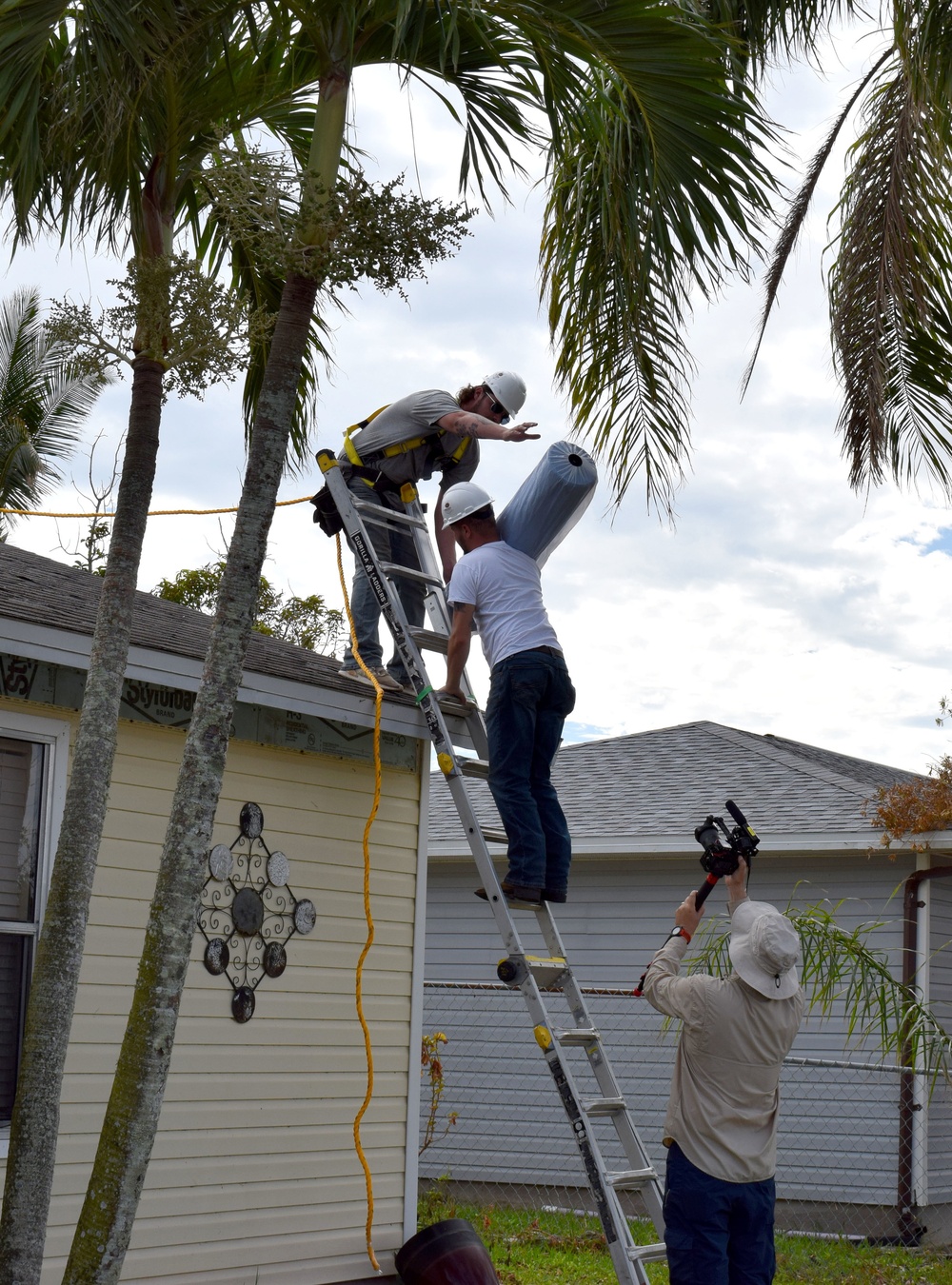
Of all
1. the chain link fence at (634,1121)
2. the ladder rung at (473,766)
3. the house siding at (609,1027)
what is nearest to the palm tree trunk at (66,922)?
the ladder rung at (473,766)

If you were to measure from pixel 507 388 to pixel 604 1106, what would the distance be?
331 centimetres

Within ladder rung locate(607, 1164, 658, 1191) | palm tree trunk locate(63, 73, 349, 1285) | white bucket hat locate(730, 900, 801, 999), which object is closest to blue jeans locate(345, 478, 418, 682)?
palm tree trunk locate(63, 73, 349, 1285)

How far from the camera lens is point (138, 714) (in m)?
6.00

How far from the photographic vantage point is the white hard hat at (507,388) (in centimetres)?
660

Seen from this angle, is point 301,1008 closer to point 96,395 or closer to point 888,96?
point 888,96

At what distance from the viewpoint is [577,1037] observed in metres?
5.59

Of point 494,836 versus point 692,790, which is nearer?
point 494,836

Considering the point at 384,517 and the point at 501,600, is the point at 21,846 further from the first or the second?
the point at 384,517

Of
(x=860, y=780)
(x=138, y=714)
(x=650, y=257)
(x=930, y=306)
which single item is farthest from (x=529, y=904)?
(x=860, y=780)

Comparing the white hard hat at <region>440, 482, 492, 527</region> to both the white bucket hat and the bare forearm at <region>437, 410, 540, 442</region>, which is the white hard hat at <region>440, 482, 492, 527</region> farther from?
the white bucket hat

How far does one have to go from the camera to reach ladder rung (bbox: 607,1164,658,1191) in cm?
532

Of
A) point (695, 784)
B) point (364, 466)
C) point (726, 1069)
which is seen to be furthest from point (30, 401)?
point (726, 1069)

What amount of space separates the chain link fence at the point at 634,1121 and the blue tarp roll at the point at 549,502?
402 cm

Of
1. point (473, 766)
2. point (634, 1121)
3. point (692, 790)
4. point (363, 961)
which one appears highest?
point (692, 790)
